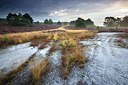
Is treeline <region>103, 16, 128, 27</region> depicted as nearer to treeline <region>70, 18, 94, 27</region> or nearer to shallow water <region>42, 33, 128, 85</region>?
treeline <region>70, 18, 94, 27</region>

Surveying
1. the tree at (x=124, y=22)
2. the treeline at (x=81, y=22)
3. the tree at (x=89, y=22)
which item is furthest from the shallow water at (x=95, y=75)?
the tree at (x=89, y=22)

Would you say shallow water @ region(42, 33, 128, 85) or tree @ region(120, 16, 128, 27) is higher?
shallow water @ region(42, 33, 128, 85)

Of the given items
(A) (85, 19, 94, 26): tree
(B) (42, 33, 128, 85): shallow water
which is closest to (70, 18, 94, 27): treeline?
(A) (85, 19, 94, 26): tree

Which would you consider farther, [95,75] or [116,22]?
[116,22]

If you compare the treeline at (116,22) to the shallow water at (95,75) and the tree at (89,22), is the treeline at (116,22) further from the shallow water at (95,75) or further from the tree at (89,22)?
the shallow water at (95,75)

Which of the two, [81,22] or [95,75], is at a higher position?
[95,75]

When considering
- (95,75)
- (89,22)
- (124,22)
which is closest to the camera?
(95,75)

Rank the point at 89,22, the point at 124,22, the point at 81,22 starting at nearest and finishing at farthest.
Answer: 1. the point at 81,22
2. the point at 124,22
3. the point at 89,22

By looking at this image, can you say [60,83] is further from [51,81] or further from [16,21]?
[16,21]

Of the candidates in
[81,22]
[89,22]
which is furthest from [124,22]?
[81,22]

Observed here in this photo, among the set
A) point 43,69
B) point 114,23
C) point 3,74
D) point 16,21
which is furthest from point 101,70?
point 114,23

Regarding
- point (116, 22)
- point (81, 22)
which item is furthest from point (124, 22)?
point (81, 22)

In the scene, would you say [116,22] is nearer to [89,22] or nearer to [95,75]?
[89,22]

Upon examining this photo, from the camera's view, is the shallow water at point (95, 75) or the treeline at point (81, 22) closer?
the shallow water at point (95, 75)
